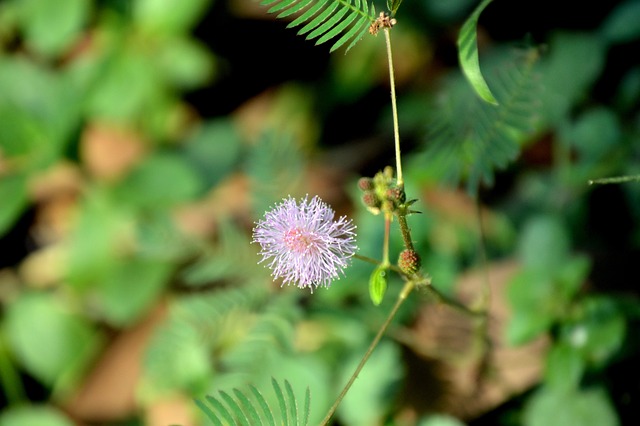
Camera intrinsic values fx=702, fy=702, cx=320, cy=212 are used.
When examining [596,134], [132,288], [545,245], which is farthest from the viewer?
[132,288]

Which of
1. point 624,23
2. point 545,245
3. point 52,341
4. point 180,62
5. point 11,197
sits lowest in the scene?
point 545,245

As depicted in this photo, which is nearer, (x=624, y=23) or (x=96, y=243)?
(x=624, y=23)

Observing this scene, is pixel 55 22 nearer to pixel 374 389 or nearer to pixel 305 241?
pixel 374 389

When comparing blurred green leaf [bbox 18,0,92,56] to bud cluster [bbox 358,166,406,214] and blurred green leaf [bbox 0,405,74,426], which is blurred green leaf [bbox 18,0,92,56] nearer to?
blurred green leaf [bbox 0,405,74,426]

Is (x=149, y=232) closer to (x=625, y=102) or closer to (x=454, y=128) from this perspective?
(x=454, y=128)

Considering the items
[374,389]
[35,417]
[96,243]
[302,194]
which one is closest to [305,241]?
[374,389]

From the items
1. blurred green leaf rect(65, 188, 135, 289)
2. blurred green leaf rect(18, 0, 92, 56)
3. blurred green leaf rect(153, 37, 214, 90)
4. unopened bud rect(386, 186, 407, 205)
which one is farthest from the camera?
blurred green leaf rect(153, 37, 214, 90)

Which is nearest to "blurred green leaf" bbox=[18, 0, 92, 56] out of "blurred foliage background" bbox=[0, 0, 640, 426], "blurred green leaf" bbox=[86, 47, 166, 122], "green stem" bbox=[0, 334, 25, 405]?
"blurred foliage background" bbox=[0, 0, 640, 426]
